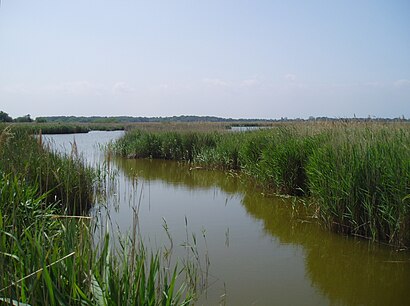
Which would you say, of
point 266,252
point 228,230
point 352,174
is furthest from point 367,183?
point 228,230

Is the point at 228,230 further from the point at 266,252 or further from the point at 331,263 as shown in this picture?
the point at 331,263

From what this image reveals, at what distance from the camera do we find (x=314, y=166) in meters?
6.38

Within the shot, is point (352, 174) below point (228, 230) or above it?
above

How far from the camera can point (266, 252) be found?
498 centimetres

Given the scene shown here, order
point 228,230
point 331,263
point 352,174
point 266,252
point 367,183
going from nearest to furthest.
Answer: point 331,263, point 266,252, point 367,183, point 352,174, point 228,230

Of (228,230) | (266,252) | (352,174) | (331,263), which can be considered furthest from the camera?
(228,230)

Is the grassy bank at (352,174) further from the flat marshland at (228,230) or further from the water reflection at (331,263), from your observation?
the water reflection at (331,263)

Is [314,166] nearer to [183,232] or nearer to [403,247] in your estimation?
[403,247]

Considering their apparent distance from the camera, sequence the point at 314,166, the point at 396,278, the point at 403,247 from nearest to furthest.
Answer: the point at 396,278 → the point at 403,247 → the point at 314,166

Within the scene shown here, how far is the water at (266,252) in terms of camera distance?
3740 mm

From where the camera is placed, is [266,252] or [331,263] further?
[266,252]

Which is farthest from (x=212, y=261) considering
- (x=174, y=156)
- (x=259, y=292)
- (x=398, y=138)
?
(x=174, y=156)

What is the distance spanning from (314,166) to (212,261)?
9.34 feet

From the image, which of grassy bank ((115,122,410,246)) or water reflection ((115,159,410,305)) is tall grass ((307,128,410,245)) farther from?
water reflection ((115,159,410,305))
